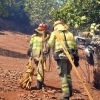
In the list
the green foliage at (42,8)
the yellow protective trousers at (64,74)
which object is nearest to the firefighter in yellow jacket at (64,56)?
the yellow protective trousers at (64,74)

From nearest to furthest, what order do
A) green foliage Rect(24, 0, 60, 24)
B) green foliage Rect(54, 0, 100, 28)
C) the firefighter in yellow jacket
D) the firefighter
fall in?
1. the firefighter in yellow jacket
2. the firefighter
3. green foliage Rect(54, 0, 100, 28)
4. green foliage Rect(24, 0, 60, 24)

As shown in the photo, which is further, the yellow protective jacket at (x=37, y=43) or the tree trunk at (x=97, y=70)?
the tree trunk at (x=97, y=70)

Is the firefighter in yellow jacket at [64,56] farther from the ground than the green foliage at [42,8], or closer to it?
closer to it

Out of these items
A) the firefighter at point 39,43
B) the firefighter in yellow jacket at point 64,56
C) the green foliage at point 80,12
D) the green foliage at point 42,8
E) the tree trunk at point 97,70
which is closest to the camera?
the firefighter in yellow jacket at point 64,56

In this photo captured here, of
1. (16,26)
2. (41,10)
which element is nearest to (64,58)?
(41,10)

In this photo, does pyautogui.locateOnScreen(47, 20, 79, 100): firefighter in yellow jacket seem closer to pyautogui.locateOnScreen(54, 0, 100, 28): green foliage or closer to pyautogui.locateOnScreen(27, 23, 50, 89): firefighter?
pyautogui.locateOnScreen(27, 23, 50, 89): firefighter

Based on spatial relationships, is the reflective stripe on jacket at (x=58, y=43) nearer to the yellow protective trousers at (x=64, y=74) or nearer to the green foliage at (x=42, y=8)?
the yellow protective trousers at (x=64, y=74)

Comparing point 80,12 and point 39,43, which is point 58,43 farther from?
point 80,12

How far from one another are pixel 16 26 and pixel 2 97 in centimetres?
4662

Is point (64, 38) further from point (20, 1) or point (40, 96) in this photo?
point (20, 1)

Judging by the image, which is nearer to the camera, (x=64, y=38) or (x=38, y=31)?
(x=64, y=38)

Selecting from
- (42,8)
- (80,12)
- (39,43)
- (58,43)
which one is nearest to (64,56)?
(58,43)

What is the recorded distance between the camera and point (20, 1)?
56.1m

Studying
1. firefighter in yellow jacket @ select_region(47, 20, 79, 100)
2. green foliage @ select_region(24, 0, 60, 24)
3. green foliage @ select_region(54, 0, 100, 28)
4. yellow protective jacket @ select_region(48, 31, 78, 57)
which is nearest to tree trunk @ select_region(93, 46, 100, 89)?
green foliage @ select_region(54, 0, 100, 28)
